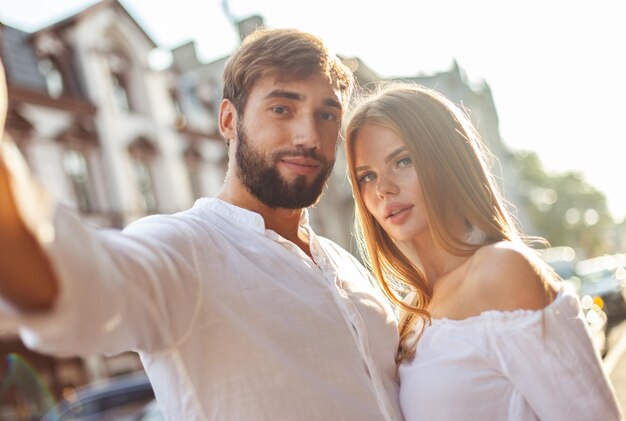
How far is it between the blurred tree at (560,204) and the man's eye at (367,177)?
61.8 meters

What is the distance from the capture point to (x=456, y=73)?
139ft

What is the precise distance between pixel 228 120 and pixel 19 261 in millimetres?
1612

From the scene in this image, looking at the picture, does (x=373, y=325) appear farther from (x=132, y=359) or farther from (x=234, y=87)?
(x=132, y=359)

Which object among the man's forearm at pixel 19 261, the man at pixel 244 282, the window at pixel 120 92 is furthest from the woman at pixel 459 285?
the window at pixel 120 92

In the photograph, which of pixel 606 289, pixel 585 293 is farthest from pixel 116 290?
pixel 606 289

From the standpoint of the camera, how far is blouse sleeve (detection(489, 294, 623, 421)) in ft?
7.18

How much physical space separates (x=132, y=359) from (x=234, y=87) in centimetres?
1598

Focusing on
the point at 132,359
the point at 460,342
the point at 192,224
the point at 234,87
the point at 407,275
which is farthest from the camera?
the point at 132,359

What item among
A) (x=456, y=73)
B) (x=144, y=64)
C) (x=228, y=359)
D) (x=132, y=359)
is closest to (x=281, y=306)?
(x=228, y=359)

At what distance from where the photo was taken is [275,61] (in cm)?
239

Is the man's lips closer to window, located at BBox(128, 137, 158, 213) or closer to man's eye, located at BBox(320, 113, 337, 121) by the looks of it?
man's eye, located at BBox(320, 113, 337, 121)

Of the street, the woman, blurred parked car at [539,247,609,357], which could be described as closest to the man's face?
the woman

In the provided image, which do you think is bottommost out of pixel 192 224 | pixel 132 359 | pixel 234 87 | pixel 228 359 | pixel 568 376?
pixel 132 359

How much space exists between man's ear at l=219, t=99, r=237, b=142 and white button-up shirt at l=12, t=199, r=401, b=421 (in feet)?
1.18
